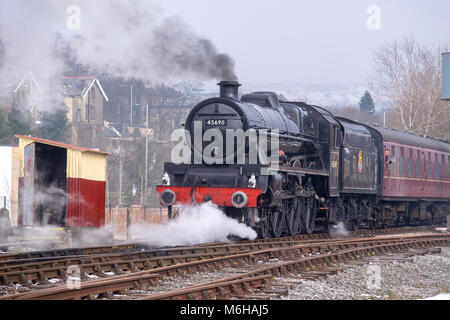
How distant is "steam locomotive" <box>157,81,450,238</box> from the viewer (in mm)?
16109

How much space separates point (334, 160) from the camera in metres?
19.4

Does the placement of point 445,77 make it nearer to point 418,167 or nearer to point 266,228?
point 418,167

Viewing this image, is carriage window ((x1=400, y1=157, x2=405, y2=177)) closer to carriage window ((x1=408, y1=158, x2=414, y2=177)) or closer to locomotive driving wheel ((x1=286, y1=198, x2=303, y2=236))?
carriage window ((x1=408, y1=158, x2=414, y2=177))

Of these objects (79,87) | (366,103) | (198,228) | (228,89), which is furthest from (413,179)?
(366,103)

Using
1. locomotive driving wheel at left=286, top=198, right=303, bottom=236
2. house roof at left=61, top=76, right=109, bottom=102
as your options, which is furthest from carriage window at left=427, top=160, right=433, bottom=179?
house roof at left=61, top=76, right=109, bottom=102

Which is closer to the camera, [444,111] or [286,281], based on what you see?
[286,281]

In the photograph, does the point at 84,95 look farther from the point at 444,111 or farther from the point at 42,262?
the point at 42,262

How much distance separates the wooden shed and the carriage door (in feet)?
22.7

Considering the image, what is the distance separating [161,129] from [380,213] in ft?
109

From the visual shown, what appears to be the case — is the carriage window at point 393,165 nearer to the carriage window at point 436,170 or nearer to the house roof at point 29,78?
the carriage window at point 436,170

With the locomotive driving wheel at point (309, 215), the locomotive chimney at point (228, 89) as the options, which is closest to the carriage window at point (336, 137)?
the locomotive driving wheel at point (309, 215)

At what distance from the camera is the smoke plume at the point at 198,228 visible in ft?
52.2
